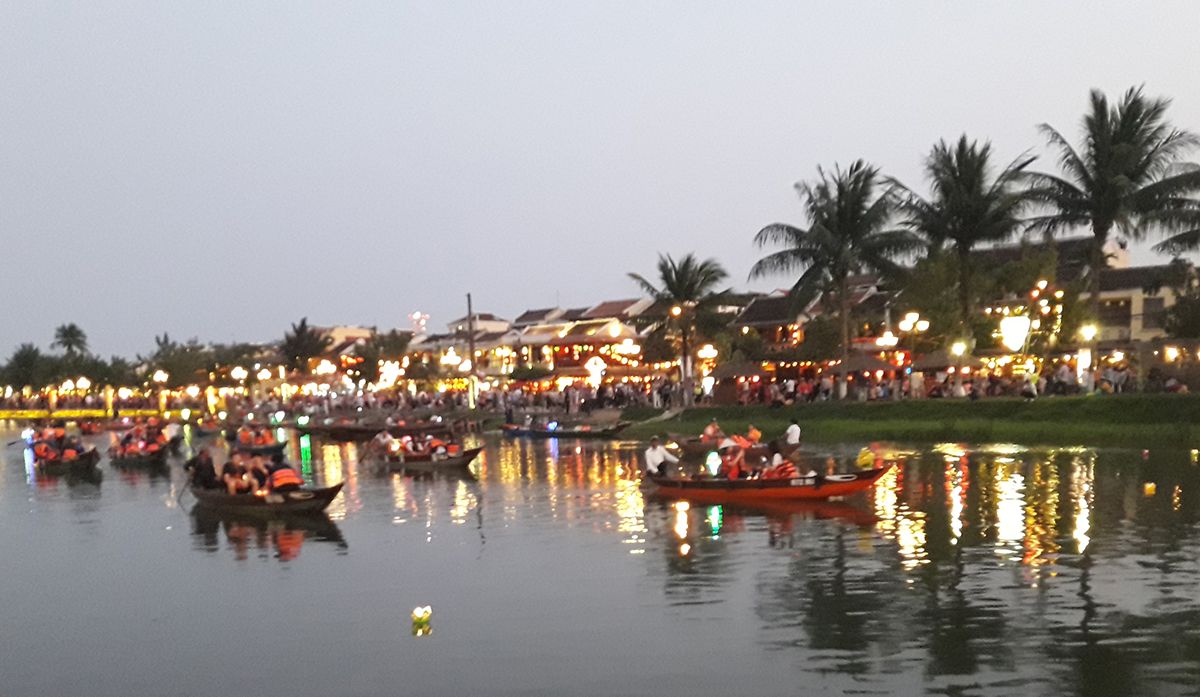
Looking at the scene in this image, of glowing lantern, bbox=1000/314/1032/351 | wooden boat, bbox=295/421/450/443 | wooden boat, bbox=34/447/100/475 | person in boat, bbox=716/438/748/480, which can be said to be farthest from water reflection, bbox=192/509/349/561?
wooden boat, bbox=295/421/450/443

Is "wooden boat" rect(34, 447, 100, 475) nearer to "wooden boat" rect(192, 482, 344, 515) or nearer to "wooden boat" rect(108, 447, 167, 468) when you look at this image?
"wooden boat" rect(108, 447, 167, 468)

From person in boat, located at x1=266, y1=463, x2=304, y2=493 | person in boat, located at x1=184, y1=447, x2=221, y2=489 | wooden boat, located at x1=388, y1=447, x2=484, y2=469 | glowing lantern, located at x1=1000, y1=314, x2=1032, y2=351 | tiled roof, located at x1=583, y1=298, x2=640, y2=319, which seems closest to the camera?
person in boat, located at x1=266, y1=463, x2=304, y2=493

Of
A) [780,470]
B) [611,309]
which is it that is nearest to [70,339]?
[611,309]

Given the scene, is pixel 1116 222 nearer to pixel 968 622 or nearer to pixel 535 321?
pixel 968 622

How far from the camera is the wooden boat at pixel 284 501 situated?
26.9m

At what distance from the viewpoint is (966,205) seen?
42.8 m

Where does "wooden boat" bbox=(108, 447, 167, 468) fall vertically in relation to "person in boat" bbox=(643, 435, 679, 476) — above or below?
below

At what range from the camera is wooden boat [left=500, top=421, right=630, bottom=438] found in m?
49.8

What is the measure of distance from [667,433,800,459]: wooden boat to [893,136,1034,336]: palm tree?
13.2 meters

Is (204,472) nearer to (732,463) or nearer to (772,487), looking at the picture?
(732,463)

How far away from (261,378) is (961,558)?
8575 centimetres

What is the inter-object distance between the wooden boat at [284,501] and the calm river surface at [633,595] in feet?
1.92

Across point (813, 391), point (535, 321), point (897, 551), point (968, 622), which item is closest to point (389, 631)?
point (968, 622)

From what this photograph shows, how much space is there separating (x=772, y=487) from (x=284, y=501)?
37.3 feet
